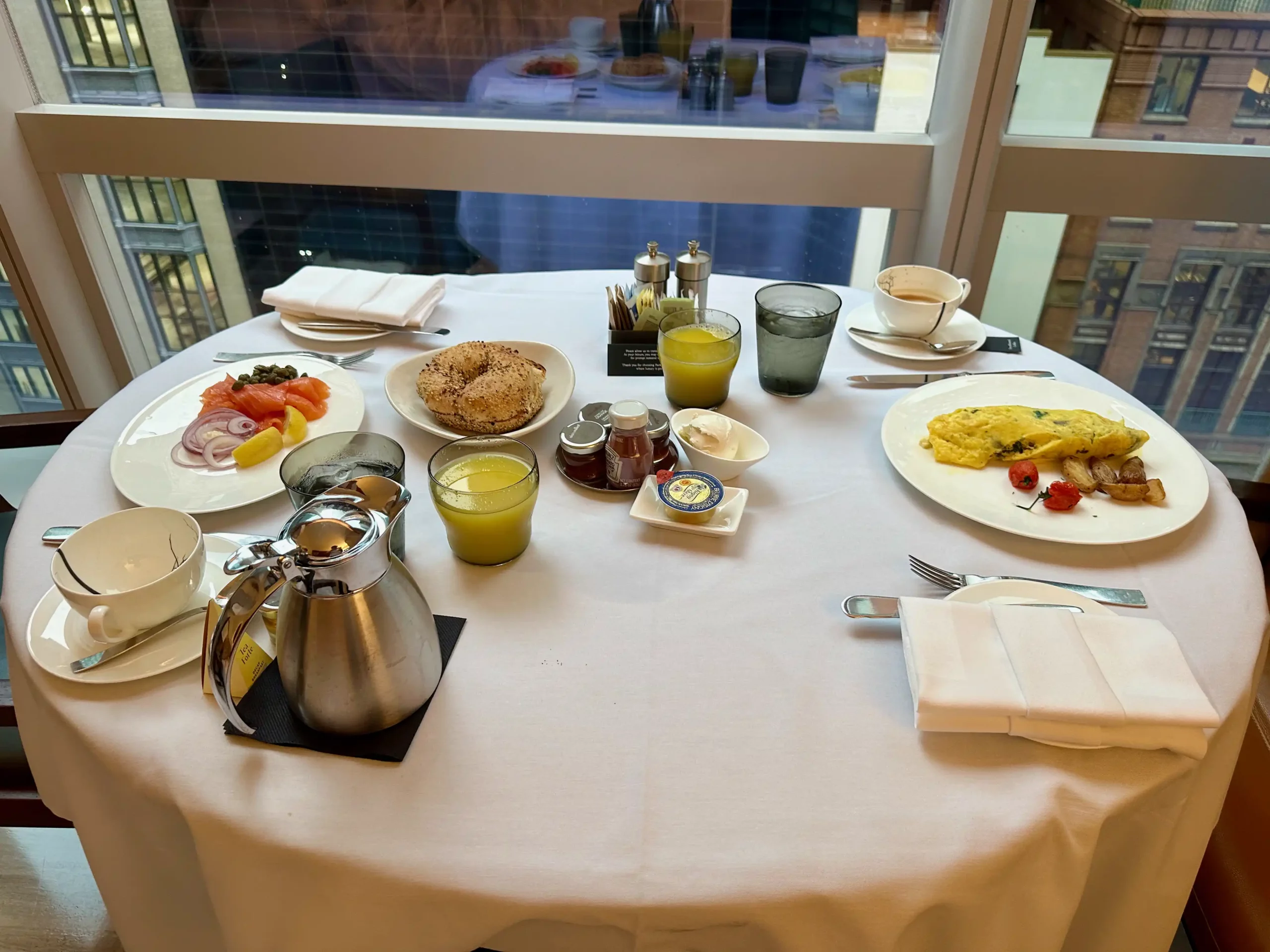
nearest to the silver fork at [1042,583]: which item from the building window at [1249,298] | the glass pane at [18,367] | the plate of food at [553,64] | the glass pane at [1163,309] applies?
the glass pane at [1163,309]

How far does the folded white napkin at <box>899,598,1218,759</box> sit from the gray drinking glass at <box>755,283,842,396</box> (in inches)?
20.6

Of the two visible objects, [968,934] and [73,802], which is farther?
[73,802]

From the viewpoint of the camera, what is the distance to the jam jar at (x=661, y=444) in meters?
1.12

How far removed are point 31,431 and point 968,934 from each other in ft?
4.91

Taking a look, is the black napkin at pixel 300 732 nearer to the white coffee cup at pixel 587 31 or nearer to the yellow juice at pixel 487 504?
the yellow juice at pixel 487 504

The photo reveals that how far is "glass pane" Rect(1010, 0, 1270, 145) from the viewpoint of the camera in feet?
6.20

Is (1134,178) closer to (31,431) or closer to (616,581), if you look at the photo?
(616,581)

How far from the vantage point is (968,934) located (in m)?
0.72

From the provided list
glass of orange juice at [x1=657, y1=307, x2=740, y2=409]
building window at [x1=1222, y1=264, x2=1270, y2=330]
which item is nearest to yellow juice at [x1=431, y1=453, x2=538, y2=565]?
glass of orange juice at [x1=657, y1=307, x2=740, y2=409]

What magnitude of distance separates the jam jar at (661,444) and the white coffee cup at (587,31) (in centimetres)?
139

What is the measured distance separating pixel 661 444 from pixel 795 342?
0.91ft

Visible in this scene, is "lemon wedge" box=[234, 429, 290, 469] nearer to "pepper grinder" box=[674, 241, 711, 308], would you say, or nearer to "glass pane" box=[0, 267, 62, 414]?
"pepper grinder" box=[674, 241, 711, 308]

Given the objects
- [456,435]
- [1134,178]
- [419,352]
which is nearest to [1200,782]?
[456,435]

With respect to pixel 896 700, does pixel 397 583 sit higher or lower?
higher
